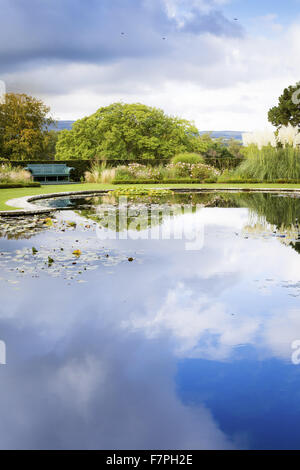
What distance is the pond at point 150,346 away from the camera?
81.4 inches

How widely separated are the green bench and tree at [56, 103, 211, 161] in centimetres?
1471

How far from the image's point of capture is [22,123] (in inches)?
1280

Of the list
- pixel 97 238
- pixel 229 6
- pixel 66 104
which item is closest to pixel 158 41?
pixel 229 6

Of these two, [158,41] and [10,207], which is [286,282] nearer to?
[10,207]

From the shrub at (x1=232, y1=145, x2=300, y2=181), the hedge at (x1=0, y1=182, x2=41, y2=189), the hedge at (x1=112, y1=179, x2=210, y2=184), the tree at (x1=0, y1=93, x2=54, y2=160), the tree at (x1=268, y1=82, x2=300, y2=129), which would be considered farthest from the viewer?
the tree at (x1=268, y1=82, x2=300, y2=129)

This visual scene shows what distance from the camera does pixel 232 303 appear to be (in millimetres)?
3758

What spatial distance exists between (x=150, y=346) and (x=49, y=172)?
66.2 ft

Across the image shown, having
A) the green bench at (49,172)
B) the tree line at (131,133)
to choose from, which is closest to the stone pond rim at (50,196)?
the green bench at (49,172)

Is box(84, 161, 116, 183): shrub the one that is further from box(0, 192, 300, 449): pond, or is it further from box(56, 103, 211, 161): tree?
box(56, 103, 211, 161): tree

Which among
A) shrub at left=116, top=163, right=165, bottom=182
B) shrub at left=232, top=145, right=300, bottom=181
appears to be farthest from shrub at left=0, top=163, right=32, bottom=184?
shrub at left=232, top=145, right=300, bottom=181

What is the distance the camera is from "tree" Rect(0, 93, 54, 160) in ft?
106

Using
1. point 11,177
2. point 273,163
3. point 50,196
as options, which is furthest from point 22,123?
point 50,196

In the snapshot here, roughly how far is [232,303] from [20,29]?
42.7 ft
